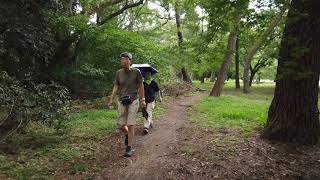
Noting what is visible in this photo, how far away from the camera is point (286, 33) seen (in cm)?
791

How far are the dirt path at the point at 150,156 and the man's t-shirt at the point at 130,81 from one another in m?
1.37

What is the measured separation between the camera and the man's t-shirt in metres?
7.92

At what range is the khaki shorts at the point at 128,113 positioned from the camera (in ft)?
25.8

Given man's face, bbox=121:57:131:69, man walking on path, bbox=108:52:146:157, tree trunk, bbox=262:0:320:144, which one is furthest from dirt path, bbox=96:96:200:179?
tree trunk, bbox=262:0:320:144

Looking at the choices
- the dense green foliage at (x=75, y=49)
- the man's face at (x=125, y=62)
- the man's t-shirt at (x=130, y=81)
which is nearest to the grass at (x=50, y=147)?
the dense green foliage at (x=75, y=49)

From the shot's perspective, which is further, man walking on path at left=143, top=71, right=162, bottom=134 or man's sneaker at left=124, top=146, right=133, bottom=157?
man walking on path at left=143, top=71, right=162, bottom=134

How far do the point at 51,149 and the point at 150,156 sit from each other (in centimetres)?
225

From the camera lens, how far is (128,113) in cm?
788

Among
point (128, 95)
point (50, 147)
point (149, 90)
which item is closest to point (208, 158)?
point (128, 95)

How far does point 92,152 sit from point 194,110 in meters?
8.54

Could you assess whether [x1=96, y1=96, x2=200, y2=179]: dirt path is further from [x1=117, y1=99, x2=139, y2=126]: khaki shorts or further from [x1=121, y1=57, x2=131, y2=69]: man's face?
[x1=121, y1=57, x2=131, y2=69]: man's face

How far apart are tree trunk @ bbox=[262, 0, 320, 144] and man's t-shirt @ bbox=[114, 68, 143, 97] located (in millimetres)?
2886

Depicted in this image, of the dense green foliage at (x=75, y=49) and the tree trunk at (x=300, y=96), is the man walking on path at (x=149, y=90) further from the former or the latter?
the tree trunk at (x=300, y=96)

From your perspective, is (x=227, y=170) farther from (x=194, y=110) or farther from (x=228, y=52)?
(x=194, y=110)
